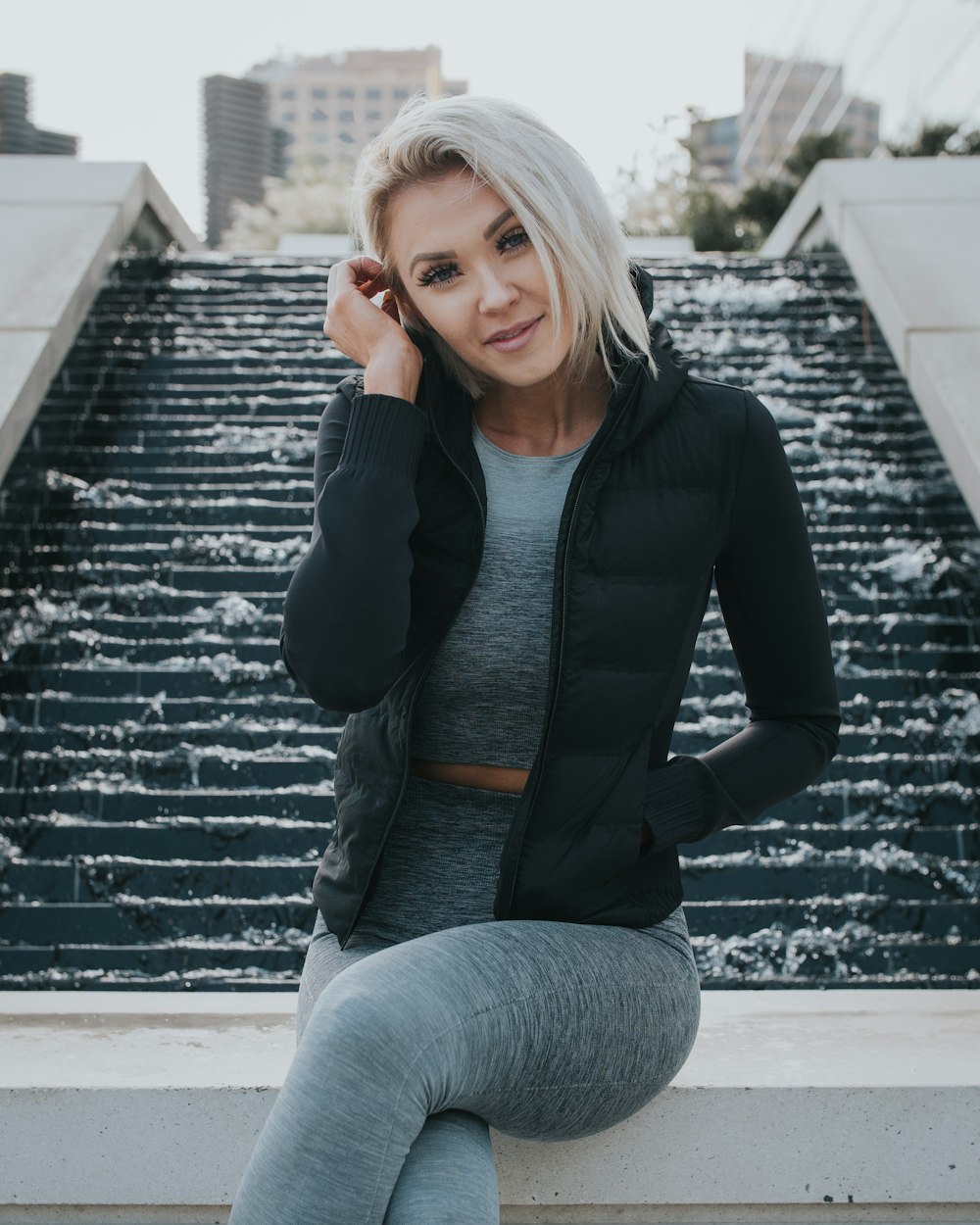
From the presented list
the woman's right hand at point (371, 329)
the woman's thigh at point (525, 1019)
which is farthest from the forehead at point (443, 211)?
the woman's thigh at point (525, 1019)

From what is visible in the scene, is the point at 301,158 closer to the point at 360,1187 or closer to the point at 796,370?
the point at 796,370

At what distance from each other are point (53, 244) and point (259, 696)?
11.9ft

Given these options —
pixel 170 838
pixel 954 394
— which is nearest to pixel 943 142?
pixel 954 394

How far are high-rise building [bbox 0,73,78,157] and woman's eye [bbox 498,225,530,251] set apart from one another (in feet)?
229

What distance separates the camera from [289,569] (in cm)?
487

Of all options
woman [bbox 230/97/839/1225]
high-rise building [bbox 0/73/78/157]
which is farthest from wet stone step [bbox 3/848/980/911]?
high-rise building [bbox 0/73/78/157]

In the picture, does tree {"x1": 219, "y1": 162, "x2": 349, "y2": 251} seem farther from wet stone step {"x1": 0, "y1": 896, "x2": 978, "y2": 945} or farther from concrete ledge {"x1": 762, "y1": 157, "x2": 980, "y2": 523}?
wet stone step {"x1": 0, "y1": 896, "x2": 978, "y2": 945}

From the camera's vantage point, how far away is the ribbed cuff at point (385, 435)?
177 centimetres

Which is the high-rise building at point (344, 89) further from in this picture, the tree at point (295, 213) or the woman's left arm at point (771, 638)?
the woman's left arm at point (771, 638)

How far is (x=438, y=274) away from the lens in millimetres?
1877

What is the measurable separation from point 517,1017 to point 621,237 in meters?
1.09

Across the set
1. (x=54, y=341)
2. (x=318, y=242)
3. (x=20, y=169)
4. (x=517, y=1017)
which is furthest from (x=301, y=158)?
(x=517, y=1017)

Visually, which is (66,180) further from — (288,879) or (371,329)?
(371,329)

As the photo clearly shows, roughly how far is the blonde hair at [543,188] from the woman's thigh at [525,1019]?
2.69 ft
